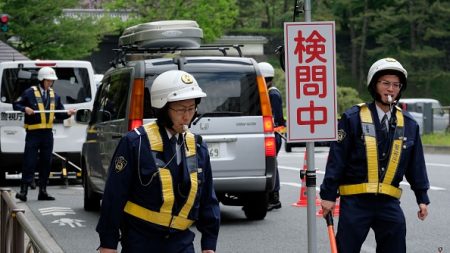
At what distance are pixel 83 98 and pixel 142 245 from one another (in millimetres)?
14478

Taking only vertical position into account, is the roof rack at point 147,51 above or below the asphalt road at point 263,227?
above

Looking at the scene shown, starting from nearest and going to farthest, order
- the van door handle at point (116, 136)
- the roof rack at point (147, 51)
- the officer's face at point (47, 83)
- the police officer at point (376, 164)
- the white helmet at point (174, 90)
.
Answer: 1. the white helmet at point (174, 90)
2. the police officer at point (376, 164)
3. the van door handle at point (116, 136)
4. the roof rack at point (147, 51)
5. the officer's face at point (47, 83)

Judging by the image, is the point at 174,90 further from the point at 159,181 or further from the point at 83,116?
the point at 83,116

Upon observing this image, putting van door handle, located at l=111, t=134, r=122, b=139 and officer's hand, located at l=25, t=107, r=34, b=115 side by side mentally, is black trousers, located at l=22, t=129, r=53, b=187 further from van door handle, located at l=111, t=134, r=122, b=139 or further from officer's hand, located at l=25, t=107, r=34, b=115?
van door handle, located at l=111, t=134, r=122, b=139

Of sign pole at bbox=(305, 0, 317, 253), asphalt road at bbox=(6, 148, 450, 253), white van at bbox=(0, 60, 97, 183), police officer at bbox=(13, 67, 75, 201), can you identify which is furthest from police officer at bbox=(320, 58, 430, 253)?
white van at bbox=(0, 60, 97, 183)

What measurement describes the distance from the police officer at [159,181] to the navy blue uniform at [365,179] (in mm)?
1689

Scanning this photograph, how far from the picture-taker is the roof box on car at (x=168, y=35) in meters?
14.8

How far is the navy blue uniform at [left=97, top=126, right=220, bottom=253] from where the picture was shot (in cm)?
561

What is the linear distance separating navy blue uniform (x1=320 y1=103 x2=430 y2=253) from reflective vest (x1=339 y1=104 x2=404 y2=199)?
0.08ft

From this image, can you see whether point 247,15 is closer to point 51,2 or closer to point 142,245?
point 51,2

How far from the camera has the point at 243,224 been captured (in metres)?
13.4

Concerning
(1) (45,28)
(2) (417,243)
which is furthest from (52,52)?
(2) (417,243)

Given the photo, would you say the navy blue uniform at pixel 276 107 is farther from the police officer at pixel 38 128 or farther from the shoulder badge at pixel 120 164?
the shoulder badge at pixel 120 164

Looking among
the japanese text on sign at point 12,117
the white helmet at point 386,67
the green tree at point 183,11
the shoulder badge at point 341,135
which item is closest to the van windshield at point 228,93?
the shoulder badge at point 341,135
